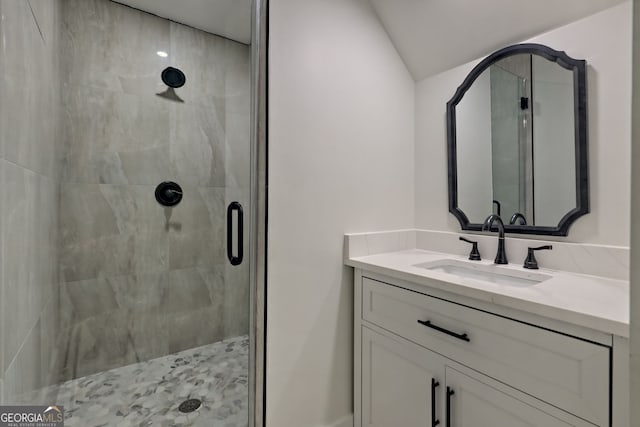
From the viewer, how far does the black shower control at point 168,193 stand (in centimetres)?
176

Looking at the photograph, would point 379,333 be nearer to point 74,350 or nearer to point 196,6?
point 74,350

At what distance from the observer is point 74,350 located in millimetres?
1590

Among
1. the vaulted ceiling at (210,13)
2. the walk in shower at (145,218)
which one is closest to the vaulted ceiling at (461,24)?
the vaulted ceiling at (210,13)

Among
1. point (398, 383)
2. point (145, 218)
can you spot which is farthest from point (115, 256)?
point (398, 383)

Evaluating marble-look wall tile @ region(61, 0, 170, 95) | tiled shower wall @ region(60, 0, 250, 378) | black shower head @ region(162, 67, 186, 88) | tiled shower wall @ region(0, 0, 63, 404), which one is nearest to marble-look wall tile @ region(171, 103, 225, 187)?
tiled shower wall @ region(60, 0, 250, 378)

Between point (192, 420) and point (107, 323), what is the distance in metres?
0.76

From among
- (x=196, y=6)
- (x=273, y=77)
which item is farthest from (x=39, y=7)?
(x=273, y=77)

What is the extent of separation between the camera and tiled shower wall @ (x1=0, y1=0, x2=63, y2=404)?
29.4 inches

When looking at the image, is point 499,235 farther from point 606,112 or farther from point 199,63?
point 199,63

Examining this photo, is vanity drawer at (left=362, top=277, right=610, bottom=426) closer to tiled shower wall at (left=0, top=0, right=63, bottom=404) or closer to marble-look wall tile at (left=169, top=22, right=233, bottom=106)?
tiled shower wall at (left=0, top=0, right=63, bottom=404)

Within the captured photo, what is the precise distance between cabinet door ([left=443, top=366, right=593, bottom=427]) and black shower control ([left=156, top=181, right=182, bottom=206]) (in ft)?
5.36

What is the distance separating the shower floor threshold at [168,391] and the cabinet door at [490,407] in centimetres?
82

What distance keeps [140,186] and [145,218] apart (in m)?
0.19

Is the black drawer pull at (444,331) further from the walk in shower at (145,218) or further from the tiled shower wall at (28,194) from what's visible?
the tiled shower wall at (28,194)
